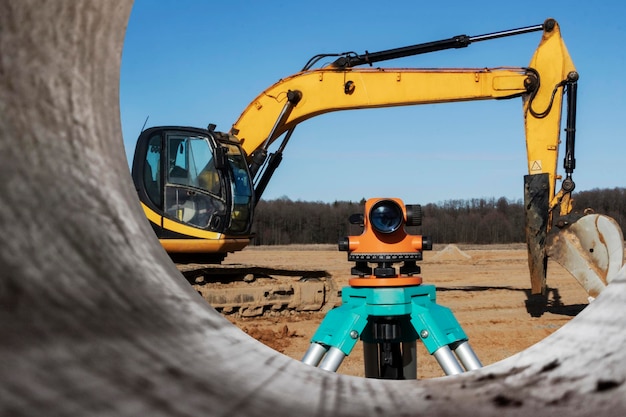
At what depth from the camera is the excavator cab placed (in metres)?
7.45

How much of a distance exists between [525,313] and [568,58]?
3182 millimetres

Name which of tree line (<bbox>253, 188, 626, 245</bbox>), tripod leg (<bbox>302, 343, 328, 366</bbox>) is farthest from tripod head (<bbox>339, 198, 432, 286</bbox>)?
tree line (<bbox>253, 188, 626, 245</bbox>)

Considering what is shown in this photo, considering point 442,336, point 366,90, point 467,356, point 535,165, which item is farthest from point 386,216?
point 366,90

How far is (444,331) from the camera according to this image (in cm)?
246

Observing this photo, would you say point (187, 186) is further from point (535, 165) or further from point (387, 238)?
point (387, 238)

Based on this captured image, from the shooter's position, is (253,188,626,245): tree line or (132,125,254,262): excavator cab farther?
(253,188,626,245): tree line

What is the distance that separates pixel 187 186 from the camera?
24.6 feet

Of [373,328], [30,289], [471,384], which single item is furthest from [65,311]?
[373,328]

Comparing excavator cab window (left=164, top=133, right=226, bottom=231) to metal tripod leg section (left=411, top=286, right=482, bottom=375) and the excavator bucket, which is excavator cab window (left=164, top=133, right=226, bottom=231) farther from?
metal tripod leg section (left=411, top=286, right=482, bottom=375)

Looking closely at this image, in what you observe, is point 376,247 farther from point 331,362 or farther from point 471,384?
point 471,384

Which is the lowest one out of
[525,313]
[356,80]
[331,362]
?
[525,313]

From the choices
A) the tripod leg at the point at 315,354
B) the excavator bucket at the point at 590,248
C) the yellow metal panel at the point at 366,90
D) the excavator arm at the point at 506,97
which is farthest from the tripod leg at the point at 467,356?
the yellow metal panel at the point at 366,90

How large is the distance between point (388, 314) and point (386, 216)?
41 centimetres

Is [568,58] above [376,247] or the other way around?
above
